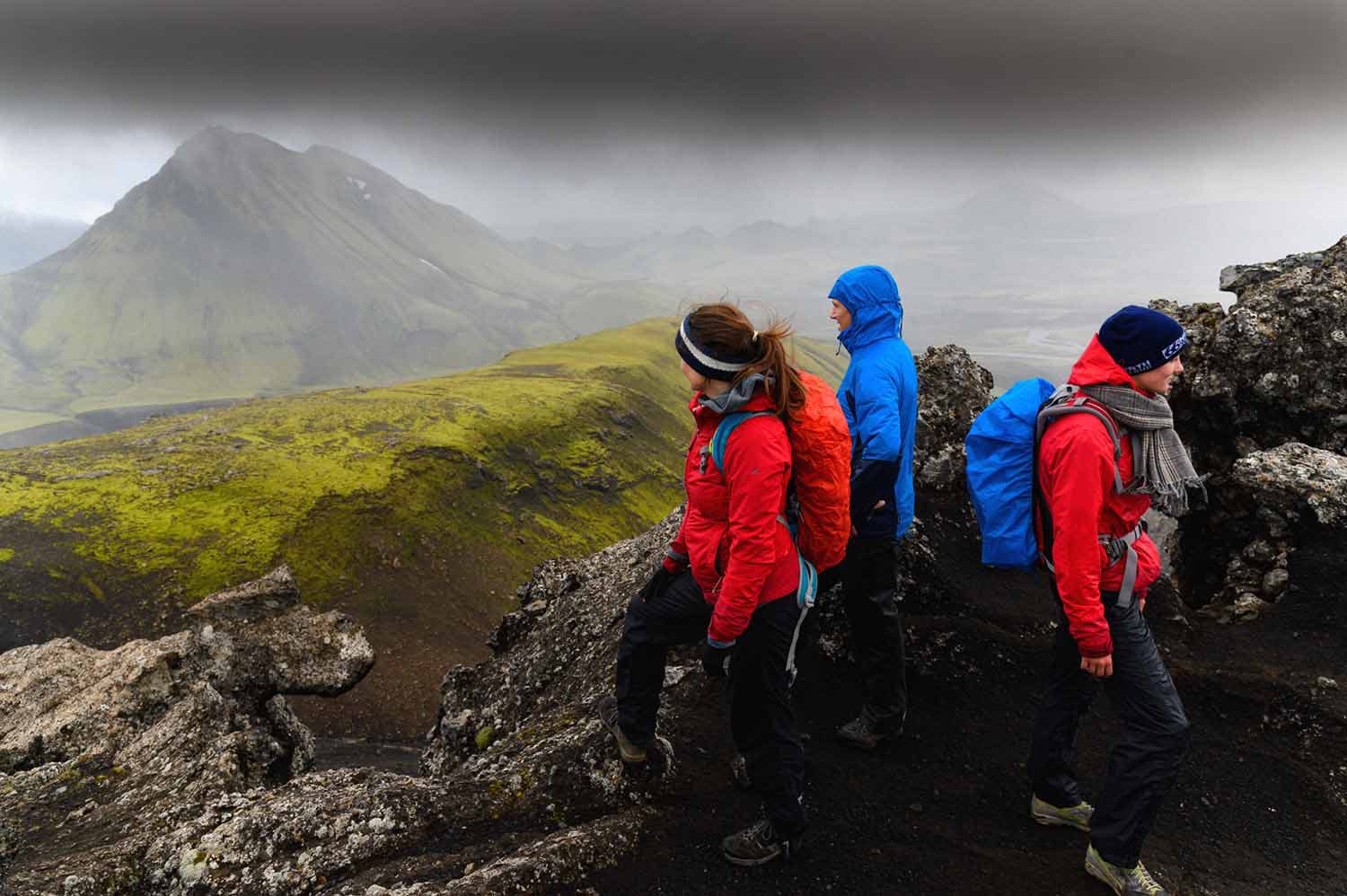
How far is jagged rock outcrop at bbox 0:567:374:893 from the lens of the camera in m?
8.73

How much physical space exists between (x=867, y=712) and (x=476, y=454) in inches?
2019

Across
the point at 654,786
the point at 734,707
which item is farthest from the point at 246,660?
the point at 734,707

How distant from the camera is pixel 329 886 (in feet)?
23.9

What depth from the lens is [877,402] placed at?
8.09 meters

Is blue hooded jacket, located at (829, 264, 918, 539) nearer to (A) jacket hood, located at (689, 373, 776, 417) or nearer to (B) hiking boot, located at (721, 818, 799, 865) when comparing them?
(A) jacket hood, located at (689, 373, 776, 417)

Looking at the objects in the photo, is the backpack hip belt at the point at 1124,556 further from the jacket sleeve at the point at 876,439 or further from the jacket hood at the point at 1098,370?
the jacket sleeve at the point at 876,439

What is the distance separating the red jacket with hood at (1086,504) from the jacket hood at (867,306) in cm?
248

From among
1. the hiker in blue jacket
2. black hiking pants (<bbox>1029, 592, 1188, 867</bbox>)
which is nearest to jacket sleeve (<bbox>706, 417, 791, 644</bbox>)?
the hiker in blue jacket

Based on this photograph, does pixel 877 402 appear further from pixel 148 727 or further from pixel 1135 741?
pixel 148 727

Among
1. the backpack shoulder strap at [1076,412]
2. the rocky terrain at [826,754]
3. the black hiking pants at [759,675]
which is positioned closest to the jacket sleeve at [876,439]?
the backpack shoulder strap at [1076,412]

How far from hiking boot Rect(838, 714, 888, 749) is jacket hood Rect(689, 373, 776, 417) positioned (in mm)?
A: 5192

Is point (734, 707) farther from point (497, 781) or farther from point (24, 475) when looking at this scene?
point (24, 475)

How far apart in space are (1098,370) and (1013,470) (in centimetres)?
122

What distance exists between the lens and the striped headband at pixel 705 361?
20.6ft
